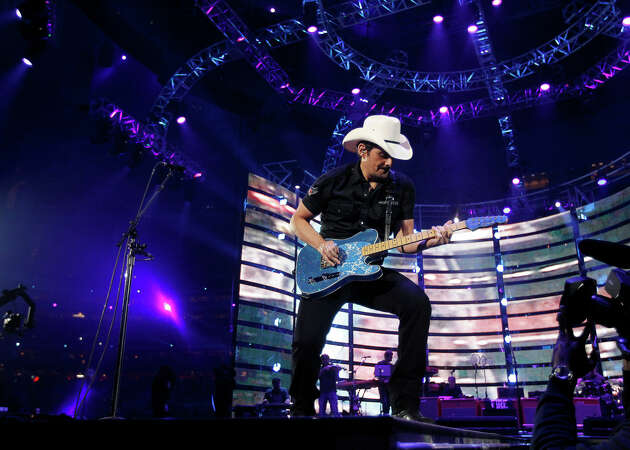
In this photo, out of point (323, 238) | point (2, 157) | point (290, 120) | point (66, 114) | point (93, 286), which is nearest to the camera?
point (323, 238)

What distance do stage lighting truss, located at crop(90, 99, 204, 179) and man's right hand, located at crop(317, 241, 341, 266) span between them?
9471mm

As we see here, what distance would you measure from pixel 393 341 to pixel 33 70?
14.2 meters

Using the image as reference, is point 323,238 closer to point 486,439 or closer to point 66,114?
point 486,439

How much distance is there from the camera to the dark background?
44.4 feet

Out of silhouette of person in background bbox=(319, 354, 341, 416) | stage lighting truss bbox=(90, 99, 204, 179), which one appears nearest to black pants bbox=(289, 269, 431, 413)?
silhouette of person in background bbox=(319, 354, 341, 416)

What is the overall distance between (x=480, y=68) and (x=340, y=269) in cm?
1188

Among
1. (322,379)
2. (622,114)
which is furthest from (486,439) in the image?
(622,114)

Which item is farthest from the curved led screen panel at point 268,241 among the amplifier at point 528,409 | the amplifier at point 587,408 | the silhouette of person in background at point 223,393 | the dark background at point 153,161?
the amplifier at point 587,408

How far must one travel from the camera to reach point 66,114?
1422cm

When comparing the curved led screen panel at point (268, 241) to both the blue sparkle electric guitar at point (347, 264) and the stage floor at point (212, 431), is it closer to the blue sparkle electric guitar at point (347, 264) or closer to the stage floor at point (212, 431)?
the blue sparkle electric guitar at point (347, 264)

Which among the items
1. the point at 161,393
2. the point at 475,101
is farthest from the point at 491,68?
Result: the point at 161,393

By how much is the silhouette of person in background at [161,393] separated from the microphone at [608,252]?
9.72m

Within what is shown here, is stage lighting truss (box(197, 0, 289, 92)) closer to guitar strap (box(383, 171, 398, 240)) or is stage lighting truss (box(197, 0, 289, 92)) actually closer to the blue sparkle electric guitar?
guitar strap (box(383, 171, 398, 240))

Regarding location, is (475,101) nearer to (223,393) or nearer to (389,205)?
(223,393)
